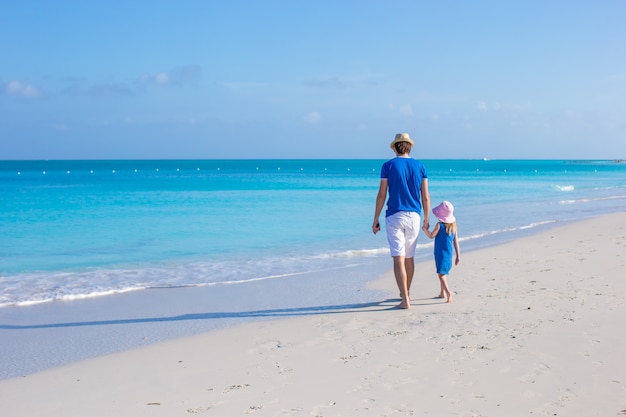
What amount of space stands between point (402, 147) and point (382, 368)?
2828mm

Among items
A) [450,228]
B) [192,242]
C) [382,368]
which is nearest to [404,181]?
[450,228]

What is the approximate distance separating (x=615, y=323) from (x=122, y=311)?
5579mm

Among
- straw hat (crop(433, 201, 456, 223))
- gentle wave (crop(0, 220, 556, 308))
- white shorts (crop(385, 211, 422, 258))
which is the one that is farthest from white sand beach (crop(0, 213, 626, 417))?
gentle wave (crop(0, 220, 556, 308))

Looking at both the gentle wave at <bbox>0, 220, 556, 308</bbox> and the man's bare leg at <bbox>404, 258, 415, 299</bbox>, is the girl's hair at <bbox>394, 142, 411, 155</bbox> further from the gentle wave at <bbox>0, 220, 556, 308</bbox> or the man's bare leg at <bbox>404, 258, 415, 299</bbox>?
the gentle wave at <bbox>0, 220, 556, 308</bbox>

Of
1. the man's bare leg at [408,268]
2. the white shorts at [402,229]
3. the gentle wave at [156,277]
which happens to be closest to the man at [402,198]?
the white shorts at [402,229]

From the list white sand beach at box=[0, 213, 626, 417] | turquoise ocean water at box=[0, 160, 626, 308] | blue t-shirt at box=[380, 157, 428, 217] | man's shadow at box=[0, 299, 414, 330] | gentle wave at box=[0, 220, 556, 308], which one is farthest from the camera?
turquoise ocean water at box=[0, 160, 626, 308]

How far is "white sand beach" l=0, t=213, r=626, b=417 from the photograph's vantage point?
3988 mm

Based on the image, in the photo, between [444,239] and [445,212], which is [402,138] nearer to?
[445,212]

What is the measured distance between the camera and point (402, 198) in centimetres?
663

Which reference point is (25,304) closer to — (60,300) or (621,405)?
(60,300)

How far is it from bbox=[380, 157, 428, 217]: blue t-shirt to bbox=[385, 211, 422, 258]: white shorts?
69 mm

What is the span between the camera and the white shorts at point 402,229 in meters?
6.61

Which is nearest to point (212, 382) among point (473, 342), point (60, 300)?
point (473, 342)

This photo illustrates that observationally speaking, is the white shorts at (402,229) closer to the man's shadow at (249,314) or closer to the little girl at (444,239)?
the little girl at (444,239)
